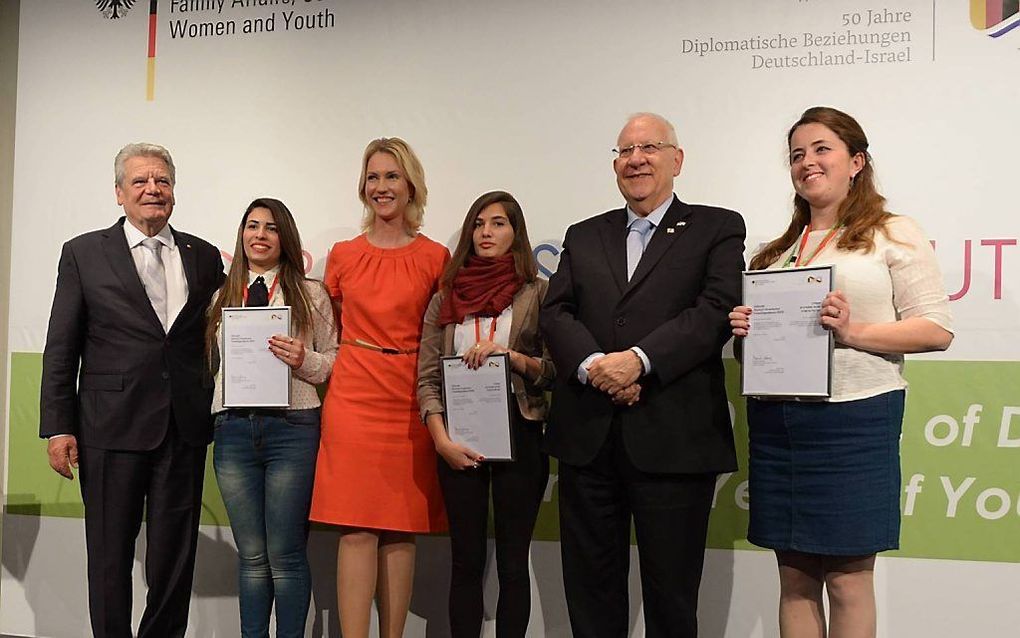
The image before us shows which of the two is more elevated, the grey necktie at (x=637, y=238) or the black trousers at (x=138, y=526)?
the grey necktie at (x=637, y=238)

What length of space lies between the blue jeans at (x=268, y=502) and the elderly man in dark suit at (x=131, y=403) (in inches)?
6.7

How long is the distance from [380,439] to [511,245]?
0.78 m

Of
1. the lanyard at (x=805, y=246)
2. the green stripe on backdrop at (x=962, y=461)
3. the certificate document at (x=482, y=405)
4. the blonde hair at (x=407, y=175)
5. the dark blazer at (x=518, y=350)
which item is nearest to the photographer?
the lanyard at (x=805, y=246)

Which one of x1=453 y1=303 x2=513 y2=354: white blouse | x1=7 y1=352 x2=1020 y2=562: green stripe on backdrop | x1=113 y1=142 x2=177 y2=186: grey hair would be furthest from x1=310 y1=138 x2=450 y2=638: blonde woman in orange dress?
x1=7 y1=352 x2=1020 y2=562: green stripe on backdrop

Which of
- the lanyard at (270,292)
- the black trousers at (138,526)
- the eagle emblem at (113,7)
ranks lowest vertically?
the black trousers at (138,526)

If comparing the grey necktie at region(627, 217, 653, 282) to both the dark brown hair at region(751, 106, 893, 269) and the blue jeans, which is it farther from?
the blue jeans

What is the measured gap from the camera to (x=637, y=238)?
106 inches

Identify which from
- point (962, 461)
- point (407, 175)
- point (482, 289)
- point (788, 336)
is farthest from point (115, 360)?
point (962, 461)

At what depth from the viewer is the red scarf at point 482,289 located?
297 centimetres

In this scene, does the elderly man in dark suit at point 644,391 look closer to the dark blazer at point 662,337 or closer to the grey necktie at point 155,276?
the dark blazer at point 662,337

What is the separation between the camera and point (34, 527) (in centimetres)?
407

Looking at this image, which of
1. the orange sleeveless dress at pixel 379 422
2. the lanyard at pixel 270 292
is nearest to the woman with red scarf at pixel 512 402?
the orange sleeveless dress at pixel 379 422

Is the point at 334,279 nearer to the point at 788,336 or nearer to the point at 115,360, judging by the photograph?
the point at 115,360

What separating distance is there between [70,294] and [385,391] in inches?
44.8
